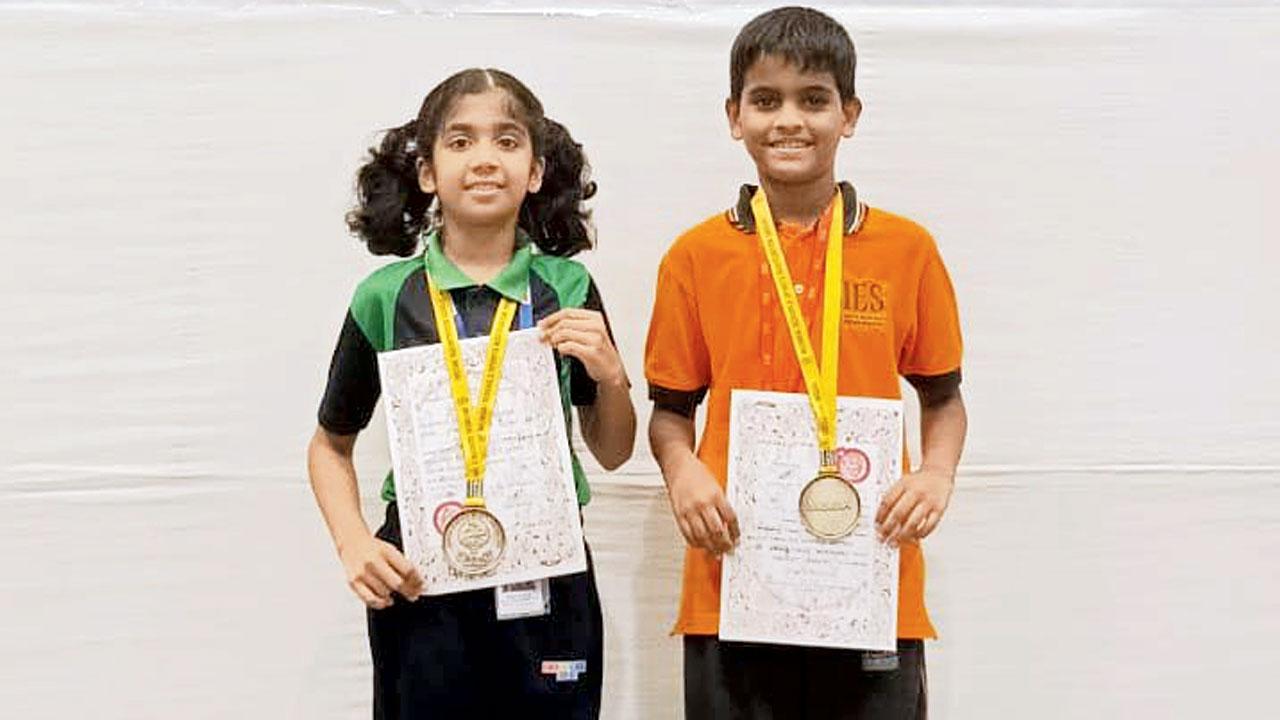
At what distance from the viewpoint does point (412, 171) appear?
181cm

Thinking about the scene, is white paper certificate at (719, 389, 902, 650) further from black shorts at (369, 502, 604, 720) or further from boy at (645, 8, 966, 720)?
black shorts at (369, 502, 604, 720)

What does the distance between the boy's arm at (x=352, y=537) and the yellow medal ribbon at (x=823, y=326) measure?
48 centimetres

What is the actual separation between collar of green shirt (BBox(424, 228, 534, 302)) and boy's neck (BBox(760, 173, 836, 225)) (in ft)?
0.97

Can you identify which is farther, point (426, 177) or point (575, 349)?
point (426, 177)

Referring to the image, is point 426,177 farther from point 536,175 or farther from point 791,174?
point 791,174

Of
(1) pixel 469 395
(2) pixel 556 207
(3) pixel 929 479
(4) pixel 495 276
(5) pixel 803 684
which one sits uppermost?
(2) pixel 556 207

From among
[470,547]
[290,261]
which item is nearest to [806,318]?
[470,547]

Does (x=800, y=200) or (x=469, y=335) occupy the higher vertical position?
(x=800, y=200)

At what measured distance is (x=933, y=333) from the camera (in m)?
1.73

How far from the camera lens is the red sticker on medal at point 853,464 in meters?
1.65

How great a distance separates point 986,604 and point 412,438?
106 cm

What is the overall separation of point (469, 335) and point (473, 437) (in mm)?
117

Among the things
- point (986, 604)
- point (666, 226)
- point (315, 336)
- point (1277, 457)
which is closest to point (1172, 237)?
point (1277, 457)

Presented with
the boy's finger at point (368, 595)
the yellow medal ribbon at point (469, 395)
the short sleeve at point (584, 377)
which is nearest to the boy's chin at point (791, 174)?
the short sleeve at point (584, 377)
